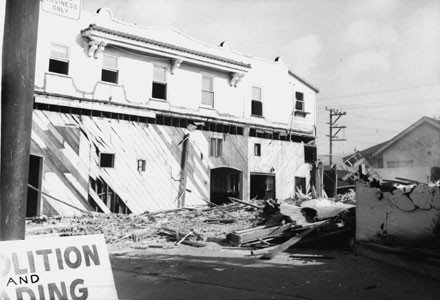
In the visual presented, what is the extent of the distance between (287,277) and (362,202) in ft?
11.8

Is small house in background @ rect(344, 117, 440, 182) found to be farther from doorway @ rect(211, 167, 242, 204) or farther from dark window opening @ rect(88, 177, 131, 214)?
dark window opening @ rect(88, 177, 131, 214)

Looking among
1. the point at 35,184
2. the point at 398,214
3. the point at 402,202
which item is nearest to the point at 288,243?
the point at 398,214

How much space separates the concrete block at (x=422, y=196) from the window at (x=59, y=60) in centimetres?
1382

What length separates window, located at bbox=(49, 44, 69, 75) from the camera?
17.7 meters

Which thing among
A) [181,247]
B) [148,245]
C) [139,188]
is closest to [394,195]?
[181,247]

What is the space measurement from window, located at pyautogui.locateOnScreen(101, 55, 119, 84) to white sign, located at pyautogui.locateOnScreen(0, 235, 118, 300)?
51.8ft

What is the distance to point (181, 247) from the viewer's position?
12.6 meters

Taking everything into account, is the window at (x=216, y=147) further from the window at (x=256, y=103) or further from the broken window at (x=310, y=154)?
the broken window at (x=310, y=154)

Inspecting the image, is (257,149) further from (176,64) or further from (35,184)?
(35,184)

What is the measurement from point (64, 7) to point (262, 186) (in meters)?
21.0

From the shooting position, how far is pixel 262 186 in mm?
24734

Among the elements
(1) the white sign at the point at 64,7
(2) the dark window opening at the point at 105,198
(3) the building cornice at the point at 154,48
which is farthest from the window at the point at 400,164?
(1) the white sign at the point at 64,7

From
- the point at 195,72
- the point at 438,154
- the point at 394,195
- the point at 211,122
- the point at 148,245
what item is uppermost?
the point at 195,72

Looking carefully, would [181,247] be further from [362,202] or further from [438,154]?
[438,154]
